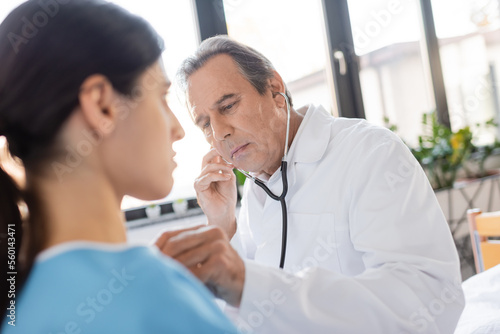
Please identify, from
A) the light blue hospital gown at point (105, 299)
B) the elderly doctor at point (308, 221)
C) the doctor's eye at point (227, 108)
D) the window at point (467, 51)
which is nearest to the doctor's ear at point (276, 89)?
the elderly doctor at point (308, 221)

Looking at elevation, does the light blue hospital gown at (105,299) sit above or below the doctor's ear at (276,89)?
below

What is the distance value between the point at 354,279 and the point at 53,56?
70cm

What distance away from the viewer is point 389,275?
1020mm

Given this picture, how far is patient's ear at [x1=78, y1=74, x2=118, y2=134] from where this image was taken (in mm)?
577

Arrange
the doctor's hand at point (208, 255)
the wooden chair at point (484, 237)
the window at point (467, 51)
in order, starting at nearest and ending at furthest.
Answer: the doctor's hand at point (208, 255), the wooden chair at point (484, 237), the window at point (467, 51)

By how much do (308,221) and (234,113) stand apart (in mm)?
384

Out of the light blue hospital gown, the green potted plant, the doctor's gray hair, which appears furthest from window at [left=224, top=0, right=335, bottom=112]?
the light blue hospital gown

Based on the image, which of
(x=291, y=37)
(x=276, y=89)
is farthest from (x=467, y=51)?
(x=276, y=89)

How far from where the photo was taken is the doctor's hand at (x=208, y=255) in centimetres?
79

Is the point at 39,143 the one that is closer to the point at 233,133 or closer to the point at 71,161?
the point at 71,161

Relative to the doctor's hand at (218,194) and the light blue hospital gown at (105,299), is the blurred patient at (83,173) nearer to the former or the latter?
the light blue hospital gown at (105,299)

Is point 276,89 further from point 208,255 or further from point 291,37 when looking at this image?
point 291,37

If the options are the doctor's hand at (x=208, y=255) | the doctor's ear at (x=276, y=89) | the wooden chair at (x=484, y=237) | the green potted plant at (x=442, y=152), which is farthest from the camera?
the green potted plant at (x=442, y=152)

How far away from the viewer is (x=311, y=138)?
1435 mm
